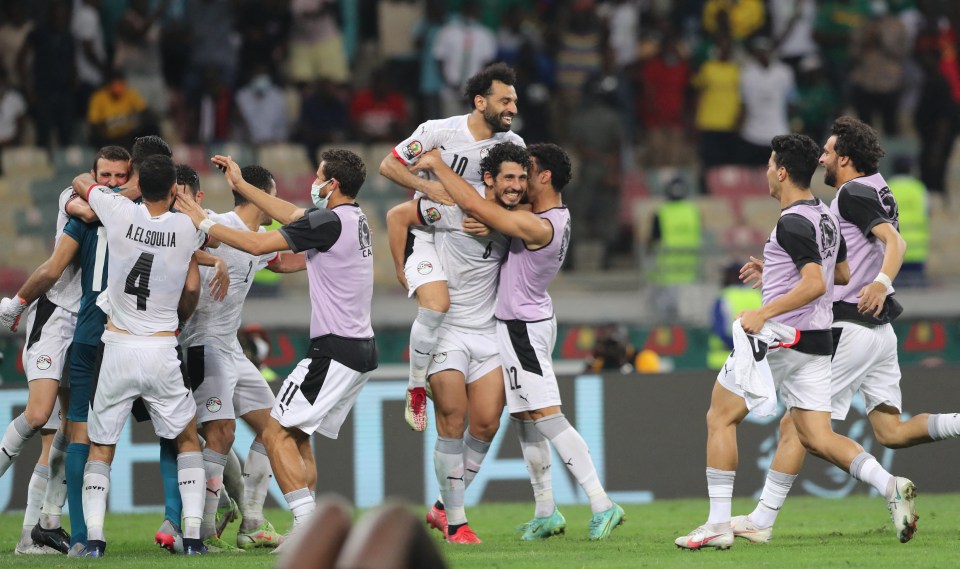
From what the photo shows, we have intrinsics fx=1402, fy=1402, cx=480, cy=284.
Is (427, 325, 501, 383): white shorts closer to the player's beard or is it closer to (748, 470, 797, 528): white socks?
the player's beard

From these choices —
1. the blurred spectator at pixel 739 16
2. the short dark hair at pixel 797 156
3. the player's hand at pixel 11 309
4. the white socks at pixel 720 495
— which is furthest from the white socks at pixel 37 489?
the blurred spectator at pixel 739 16

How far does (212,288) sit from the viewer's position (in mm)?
8336

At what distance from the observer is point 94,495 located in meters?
7.87

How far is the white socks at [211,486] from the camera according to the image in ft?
28.1

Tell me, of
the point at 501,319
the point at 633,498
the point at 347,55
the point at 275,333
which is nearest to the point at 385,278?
the point at 275,333

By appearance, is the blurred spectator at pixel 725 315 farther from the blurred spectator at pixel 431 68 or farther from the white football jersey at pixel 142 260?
the white football jersey at pixel 142 260

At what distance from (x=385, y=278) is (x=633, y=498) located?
584 cm

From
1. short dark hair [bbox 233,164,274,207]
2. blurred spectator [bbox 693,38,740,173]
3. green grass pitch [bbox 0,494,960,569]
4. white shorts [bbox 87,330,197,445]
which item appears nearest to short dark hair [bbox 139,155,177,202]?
white shorts [bbox 87,330,197,445]

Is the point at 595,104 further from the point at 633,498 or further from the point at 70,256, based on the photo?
the point at 70,256

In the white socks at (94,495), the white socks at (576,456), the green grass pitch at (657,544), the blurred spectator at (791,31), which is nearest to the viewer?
the green grass pitch at (657,544)

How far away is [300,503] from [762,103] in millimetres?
11355

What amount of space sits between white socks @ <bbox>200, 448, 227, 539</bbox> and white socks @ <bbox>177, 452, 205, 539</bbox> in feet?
1.55

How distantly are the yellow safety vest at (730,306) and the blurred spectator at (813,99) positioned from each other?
6003 millimetres

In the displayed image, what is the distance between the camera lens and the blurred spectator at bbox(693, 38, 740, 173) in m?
17.9
